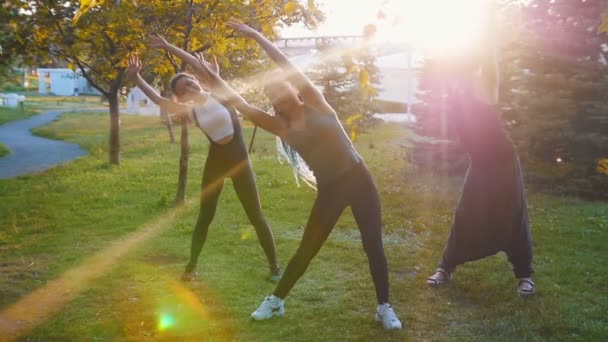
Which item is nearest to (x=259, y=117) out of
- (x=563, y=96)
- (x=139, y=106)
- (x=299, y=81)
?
(x=299, y=81)

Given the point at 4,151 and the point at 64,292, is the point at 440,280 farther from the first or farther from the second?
the point at 4,151

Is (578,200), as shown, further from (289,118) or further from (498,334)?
(289,118)

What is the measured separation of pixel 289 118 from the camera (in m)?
4.35

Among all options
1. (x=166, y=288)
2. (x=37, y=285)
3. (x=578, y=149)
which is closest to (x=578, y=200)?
(x=578, y=149)

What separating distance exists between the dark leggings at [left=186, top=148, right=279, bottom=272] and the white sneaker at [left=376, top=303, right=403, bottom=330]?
5.16ft

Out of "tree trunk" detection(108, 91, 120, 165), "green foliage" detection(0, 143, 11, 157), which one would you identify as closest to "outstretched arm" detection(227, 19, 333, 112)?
"tree trunk" detection(108, 91, 120, 165)

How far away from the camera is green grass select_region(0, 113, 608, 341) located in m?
4.61

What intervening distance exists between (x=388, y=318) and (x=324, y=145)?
4.56ft

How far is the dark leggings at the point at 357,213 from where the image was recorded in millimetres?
4363

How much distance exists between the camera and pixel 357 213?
14.5 feet

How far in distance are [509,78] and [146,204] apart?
7.52 meters

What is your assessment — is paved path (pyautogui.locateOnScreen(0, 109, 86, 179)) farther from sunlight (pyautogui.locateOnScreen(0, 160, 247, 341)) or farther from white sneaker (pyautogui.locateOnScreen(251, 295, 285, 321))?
white sneaker (pyautogui.locateOnScreen(251, 295, 285, 321))

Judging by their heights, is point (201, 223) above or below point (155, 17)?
below

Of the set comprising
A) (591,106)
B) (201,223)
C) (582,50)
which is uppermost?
(582,50)
